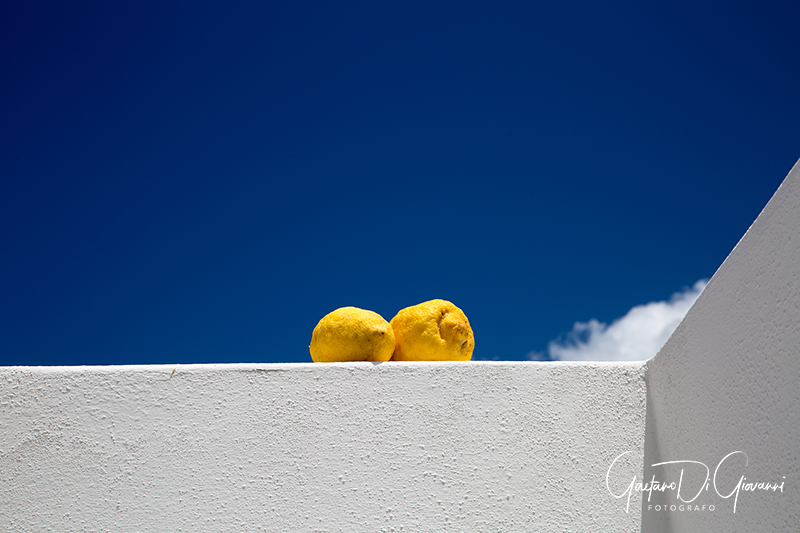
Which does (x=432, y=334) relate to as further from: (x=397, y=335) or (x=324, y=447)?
(x=324, y=447)

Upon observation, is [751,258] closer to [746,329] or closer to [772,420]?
[746,329]

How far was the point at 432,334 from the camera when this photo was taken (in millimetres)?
1551

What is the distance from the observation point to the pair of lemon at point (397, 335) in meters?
1.49

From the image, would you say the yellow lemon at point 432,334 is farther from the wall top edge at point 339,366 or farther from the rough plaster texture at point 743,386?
the rough plaster texture at point 743,386

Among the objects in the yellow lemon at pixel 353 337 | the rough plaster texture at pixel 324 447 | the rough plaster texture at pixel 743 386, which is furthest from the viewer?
the yellow lemon at pixel 353 337

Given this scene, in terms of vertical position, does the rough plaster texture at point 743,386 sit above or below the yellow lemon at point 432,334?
below

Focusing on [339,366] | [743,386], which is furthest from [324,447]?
[743,386]

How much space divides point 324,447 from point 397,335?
39 cm

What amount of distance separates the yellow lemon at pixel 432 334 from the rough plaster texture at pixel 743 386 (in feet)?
1.80

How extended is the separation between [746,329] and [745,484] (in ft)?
0.89

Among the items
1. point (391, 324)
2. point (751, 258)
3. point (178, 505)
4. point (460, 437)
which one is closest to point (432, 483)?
point (460, 437)

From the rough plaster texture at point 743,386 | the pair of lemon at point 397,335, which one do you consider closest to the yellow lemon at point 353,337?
the pair of lemon at point 397,335

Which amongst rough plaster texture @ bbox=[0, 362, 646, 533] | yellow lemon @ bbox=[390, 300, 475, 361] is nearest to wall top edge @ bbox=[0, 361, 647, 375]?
rough plaster texture @ bbox=[0, 362, 646, 533]

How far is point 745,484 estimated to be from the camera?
37.2 inches
